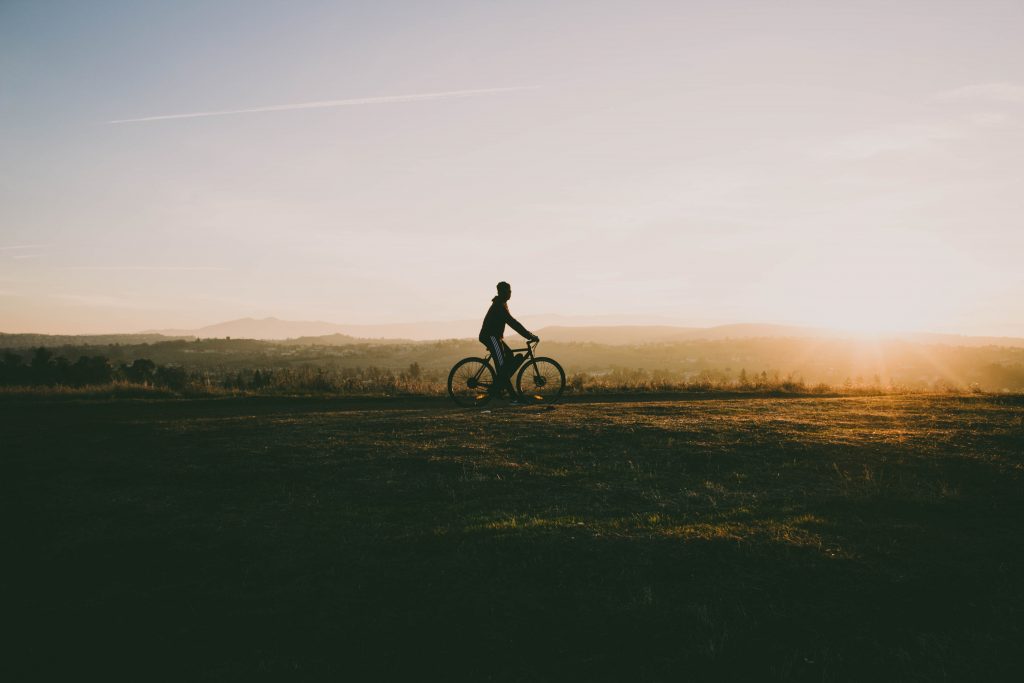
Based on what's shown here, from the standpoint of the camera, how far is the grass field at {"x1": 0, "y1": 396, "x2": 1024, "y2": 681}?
4141 mm

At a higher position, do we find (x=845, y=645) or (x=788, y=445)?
(x=788, y=445)

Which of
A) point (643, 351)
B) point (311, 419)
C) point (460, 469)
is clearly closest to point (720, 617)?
point (460, 469)

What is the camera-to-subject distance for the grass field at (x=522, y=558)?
4.14 m

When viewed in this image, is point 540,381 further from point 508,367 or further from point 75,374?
point 75,374

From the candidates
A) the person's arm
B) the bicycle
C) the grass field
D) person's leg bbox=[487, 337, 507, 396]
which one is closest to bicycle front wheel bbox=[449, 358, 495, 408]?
the bicycle

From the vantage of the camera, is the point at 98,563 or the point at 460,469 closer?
the point at 98,563

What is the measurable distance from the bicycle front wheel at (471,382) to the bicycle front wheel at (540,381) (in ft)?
2.42

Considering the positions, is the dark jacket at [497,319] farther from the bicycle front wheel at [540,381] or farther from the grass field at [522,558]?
the grass field at [522,558]

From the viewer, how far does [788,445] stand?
948cm

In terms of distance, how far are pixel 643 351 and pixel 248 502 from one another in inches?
2625

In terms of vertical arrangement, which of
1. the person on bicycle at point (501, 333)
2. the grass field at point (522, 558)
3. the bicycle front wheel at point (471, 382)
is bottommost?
the grass field at point (522, 558)

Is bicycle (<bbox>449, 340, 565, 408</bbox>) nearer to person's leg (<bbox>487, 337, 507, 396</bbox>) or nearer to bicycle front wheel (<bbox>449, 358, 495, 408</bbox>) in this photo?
bicycle front wheel (<bbox>449, 358, 495, 408</bbox>)

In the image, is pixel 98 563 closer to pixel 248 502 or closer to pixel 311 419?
pixel 248 502

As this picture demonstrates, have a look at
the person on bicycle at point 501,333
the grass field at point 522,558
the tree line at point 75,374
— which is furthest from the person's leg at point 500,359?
the tree line at point 75,374
